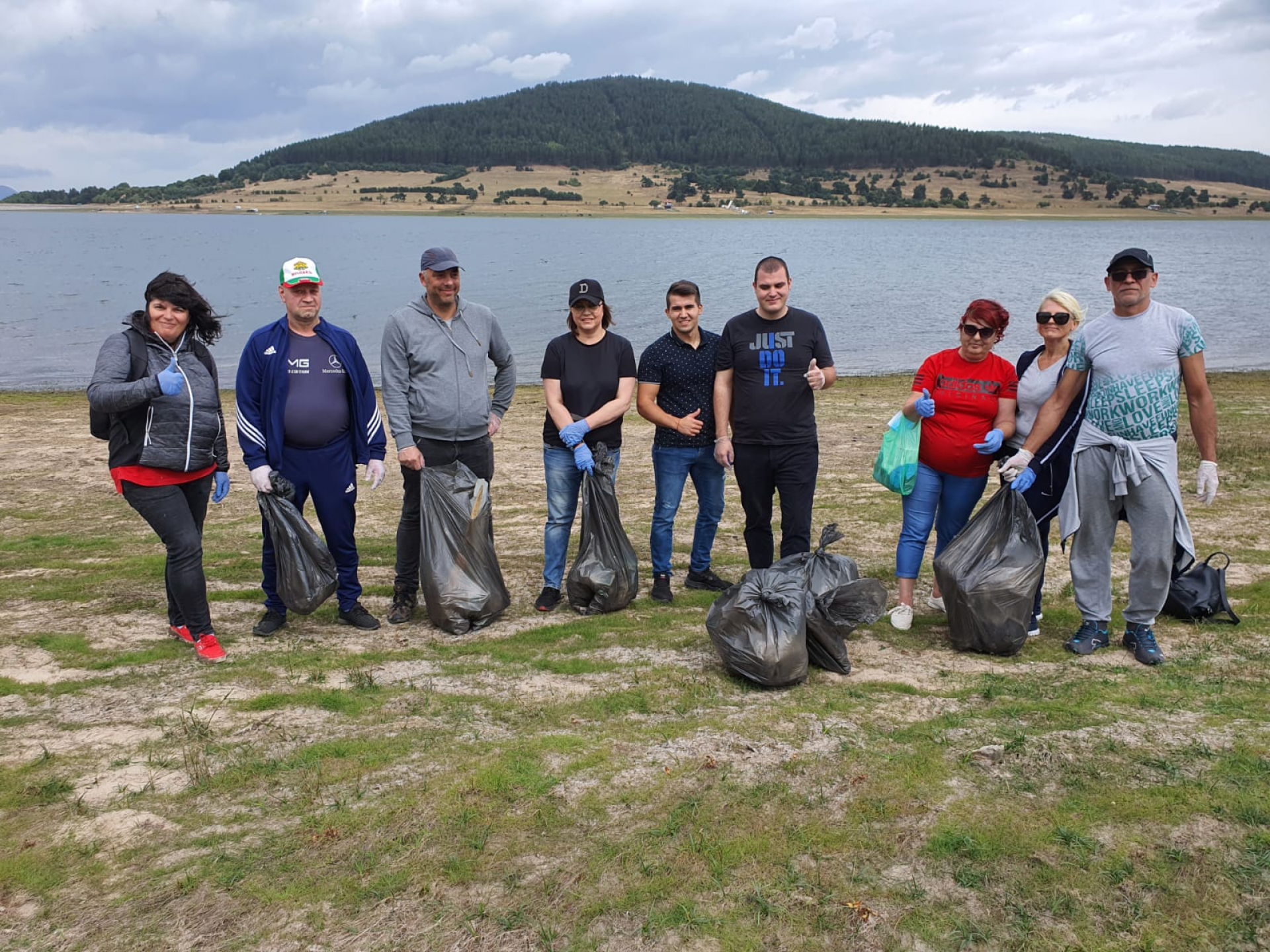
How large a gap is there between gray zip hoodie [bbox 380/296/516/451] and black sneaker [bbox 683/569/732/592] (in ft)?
6.07

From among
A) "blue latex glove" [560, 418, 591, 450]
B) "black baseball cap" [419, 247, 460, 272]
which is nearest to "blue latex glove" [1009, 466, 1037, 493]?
"blue latex glove" [560, 418, 591, 450]

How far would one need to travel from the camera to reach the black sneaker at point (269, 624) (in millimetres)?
5148

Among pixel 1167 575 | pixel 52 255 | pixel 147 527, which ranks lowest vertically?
pixel 147 527

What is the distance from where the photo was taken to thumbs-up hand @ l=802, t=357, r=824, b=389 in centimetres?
496

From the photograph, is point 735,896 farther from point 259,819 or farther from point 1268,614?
point 1268,614

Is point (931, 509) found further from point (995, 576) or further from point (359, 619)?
point (359, 619)

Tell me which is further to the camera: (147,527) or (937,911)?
(147,527)

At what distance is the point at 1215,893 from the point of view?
2.65 m

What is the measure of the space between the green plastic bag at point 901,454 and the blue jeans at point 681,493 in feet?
3.49

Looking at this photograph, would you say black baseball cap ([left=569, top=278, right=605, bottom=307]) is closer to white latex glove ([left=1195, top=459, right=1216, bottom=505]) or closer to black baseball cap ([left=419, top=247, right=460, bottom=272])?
black baseball cap ([left=419, top=247, right=460, bottom=272])

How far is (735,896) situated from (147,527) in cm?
717

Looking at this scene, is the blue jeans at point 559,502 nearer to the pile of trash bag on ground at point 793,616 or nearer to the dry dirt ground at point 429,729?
the dry dirt ground at point 429,729

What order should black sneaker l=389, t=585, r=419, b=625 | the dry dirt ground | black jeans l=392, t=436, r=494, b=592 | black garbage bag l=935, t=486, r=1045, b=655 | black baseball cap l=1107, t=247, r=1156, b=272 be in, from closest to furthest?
the dry dirt ground < black baseball cap l=1107, t=247, r=1156, b=272 < black garbage bag l=935, t=486, r=1045, b=655 < black jeans l=392, t=436, r=494, b=592 < black sneaker l=389, t=585, r=419, b=625

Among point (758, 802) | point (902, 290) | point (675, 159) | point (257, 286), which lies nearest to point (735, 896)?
point (758, 802)
